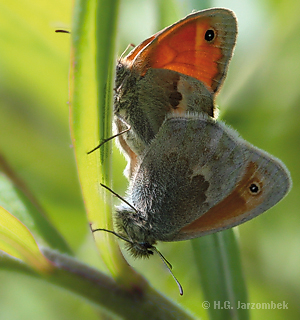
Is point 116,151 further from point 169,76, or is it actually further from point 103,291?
point 103,291

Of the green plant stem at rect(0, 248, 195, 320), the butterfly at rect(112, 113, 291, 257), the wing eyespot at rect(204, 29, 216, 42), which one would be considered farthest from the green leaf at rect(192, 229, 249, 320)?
the wing eyespot at rect(204, 29, 216, 42)

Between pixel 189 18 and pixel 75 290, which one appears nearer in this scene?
pixel 75 290

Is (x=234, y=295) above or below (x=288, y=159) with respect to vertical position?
below

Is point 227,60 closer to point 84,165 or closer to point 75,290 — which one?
point 84,165

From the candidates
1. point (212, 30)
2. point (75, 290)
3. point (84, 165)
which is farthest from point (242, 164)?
point (75, 290)

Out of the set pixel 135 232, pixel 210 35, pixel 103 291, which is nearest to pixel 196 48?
pixel 210 35

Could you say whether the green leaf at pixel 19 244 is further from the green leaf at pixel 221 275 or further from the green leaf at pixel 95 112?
the green leaf at pixel 221 275

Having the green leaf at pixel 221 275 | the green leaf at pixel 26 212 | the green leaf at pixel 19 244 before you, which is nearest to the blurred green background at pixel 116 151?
the green leaf at pixel 221 275
